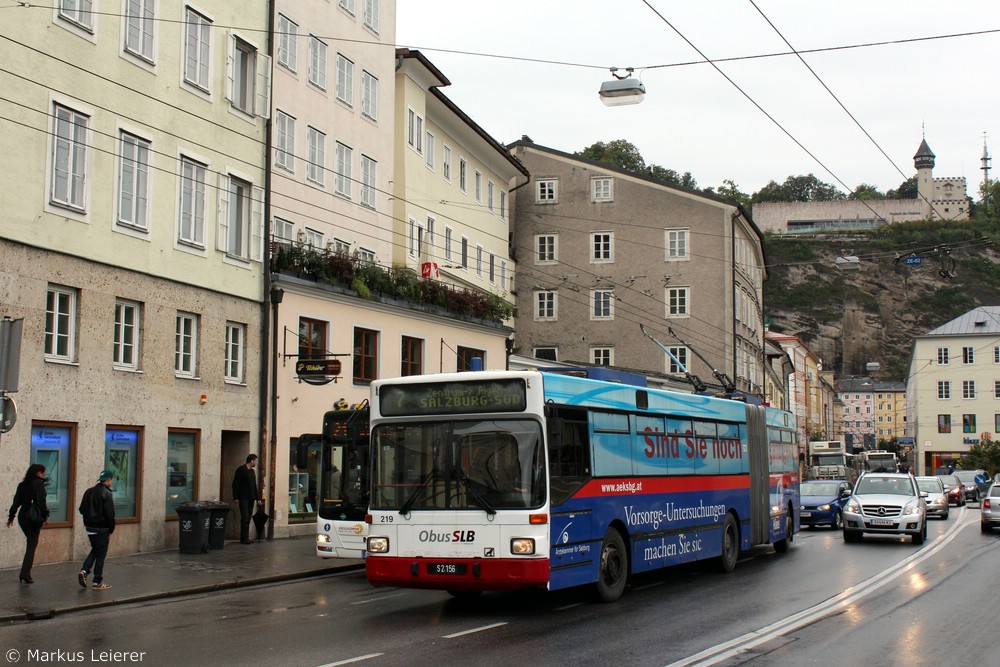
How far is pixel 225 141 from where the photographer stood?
25453 mm

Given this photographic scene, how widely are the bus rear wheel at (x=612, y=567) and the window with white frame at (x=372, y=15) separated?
23.4 meters

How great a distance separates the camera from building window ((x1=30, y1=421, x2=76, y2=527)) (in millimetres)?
19391

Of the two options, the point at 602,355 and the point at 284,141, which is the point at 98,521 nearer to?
the point at 284,141

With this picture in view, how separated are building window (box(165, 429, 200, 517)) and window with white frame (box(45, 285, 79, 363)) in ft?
11.4

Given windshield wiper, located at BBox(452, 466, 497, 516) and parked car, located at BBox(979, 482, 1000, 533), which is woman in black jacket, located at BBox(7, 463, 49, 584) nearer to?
windshield wiper, located at BBox(452, 466, 497, 516)

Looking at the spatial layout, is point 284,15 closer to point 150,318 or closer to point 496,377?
point 150,318

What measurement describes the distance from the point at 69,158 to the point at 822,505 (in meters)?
24.2

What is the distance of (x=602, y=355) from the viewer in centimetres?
5469

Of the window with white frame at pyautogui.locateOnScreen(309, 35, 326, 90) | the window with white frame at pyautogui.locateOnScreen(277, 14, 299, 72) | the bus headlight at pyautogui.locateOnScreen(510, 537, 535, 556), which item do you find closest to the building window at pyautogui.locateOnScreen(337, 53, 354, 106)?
the window with white frame at pyautogui.locateOnScreen(309, 35, 326, 90)

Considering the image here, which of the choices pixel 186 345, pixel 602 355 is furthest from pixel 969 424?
pixel 186 345

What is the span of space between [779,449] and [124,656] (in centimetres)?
1642


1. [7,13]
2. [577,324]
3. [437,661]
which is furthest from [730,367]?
[437,661]

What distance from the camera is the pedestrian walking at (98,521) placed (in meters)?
15.6

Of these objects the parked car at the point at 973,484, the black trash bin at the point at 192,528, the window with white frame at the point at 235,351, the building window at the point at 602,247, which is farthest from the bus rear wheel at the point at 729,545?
the parked car at the point at 973,484
